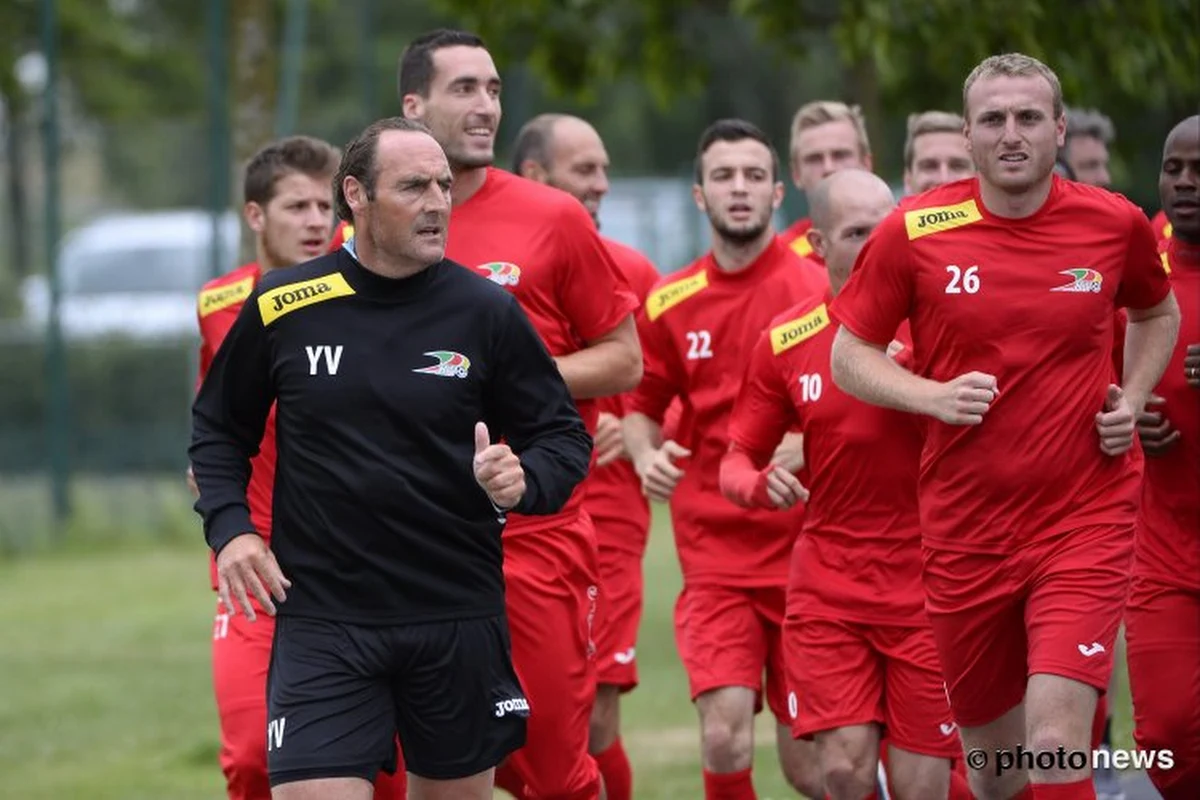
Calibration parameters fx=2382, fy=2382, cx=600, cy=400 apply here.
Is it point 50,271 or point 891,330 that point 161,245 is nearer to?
point 50,271

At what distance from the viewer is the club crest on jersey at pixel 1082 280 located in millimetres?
7234

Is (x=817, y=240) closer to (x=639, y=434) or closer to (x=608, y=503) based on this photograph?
(x=639, y=434)

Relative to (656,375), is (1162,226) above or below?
above

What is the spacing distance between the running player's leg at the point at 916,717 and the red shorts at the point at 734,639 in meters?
0.78

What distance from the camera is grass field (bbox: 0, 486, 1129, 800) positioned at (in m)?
12.3

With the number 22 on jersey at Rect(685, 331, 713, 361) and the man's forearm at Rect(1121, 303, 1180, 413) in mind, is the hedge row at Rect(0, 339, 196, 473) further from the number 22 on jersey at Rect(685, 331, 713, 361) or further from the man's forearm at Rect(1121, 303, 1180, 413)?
the man's forearm at Rect(1121, 303, 1180, 413)

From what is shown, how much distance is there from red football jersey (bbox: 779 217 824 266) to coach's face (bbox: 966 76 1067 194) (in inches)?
103

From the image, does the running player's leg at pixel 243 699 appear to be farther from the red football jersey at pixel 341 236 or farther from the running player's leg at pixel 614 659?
the running player's leg at pixel 614 659

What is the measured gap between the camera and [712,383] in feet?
31.3

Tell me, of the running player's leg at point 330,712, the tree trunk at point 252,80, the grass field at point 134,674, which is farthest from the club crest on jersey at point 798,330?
the tree trunk at point 252,80

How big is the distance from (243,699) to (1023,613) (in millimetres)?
2570

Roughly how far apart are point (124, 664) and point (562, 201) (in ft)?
30.9

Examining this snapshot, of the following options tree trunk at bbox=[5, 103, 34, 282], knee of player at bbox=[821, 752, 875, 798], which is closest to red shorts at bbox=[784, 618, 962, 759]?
knee of player at bbox=[821, 752, 875, 798]

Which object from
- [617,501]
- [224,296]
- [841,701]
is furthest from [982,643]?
[617,501]
